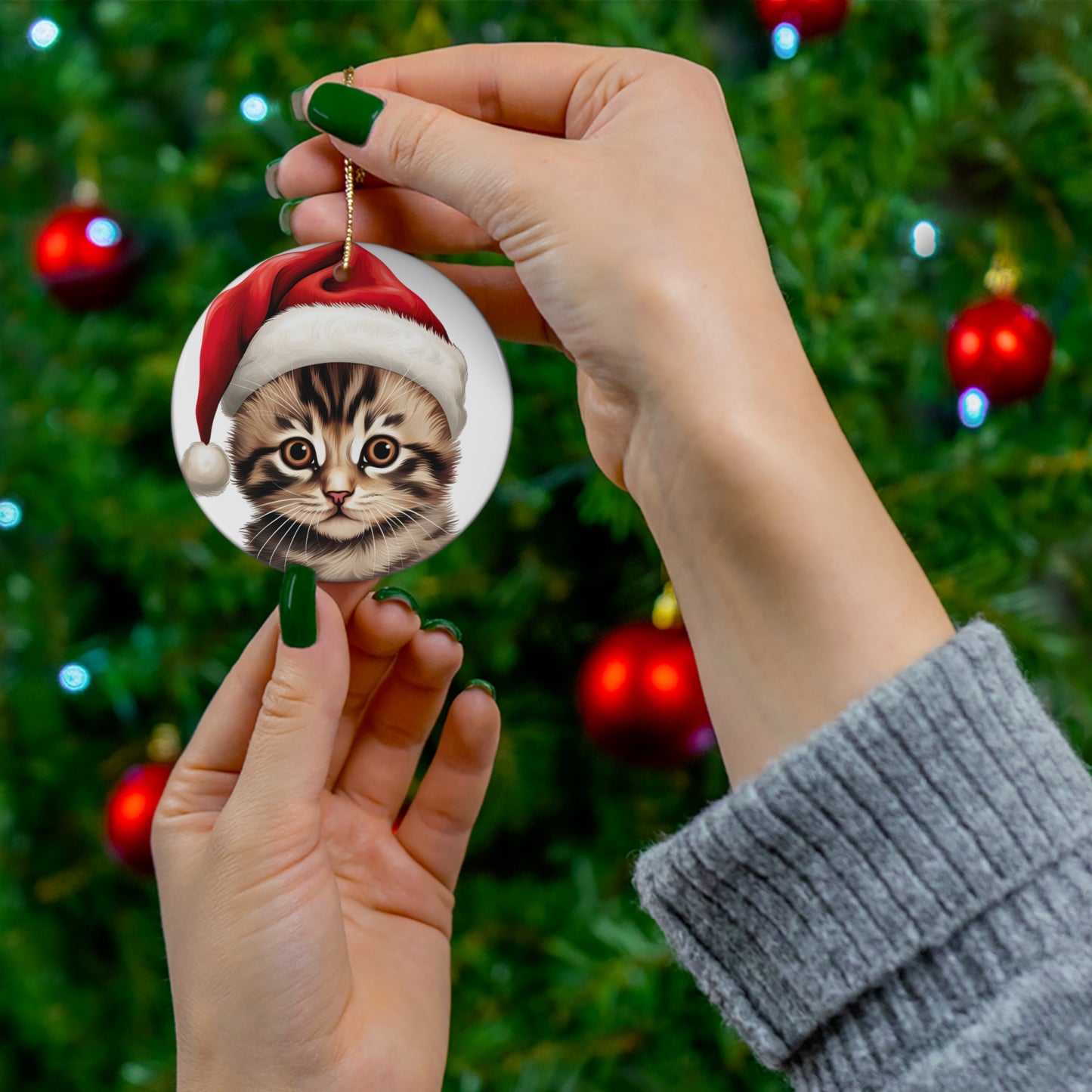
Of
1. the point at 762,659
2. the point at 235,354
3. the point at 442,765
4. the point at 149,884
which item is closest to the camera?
the point at 762,659

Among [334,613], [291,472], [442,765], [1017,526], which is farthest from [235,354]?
[1017,526]

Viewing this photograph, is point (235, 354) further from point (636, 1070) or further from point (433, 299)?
point (636, 1070)

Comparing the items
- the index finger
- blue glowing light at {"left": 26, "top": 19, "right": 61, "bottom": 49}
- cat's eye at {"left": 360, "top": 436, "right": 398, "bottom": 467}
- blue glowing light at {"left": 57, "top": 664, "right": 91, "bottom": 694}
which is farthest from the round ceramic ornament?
blue glowing light at {"left": 26, "top": 19, "right": 61, "bottom": 49}

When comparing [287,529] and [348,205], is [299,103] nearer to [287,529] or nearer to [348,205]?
[348,205]

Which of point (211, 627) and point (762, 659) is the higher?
point (762, 659)

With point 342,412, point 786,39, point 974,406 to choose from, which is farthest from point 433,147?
point 974,406

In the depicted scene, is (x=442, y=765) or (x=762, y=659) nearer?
(x=762, y=659)

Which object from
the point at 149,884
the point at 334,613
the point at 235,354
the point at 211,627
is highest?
the point at 235,354
